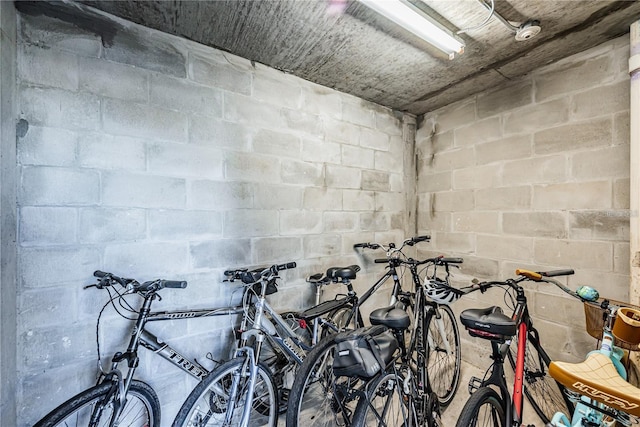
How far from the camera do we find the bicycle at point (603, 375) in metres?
0.87

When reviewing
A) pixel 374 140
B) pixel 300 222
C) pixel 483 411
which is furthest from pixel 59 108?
pixel 483 411

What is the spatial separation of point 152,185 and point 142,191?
0.06 meters

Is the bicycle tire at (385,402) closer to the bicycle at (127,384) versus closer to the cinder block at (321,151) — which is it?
the bicycle at (127,384)

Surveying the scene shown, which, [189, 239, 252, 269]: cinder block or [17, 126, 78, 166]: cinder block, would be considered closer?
[17, 126, 78, 166]: cinder block

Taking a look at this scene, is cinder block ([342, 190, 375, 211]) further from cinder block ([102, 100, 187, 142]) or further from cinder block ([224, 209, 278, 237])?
cinder block ([102, 100, 187, 142])

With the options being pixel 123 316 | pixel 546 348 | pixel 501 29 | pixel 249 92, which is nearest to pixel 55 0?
pixel 249 92

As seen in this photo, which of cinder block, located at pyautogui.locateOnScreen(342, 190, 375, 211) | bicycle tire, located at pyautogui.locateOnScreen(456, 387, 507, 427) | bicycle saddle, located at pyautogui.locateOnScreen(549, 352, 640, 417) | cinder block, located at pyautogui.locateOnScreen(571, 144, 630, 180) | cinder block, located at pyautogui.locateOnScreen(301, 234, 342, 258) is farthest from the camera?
cinder block, located at pyautogui.locateOnScreen(342, 190, 375, 211)

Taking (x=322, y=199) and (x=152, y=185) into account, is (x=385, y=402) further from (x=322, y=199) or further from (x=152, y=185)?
(x=152, y=185)

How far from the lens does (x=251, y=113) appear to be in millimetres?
1929

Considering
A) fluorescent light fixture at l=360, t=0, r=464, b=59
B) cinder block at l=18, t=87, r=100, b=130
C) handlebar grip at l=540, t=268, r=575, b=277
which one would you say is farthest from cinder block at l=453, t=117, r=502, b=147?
cinder block at l=18, t=87, r=100, b=130

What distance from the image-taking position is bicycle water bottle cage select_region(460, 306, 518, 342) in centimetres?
118

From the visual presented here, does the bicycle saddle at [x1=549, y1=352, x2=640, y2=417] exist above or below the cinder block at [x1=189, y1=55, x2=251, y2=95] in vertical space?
below

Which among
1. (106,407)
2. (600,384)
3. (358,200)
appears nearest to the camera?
(600,384)

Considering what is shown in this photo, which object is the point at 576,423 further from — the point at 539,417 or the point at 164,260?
the point at 164,260
